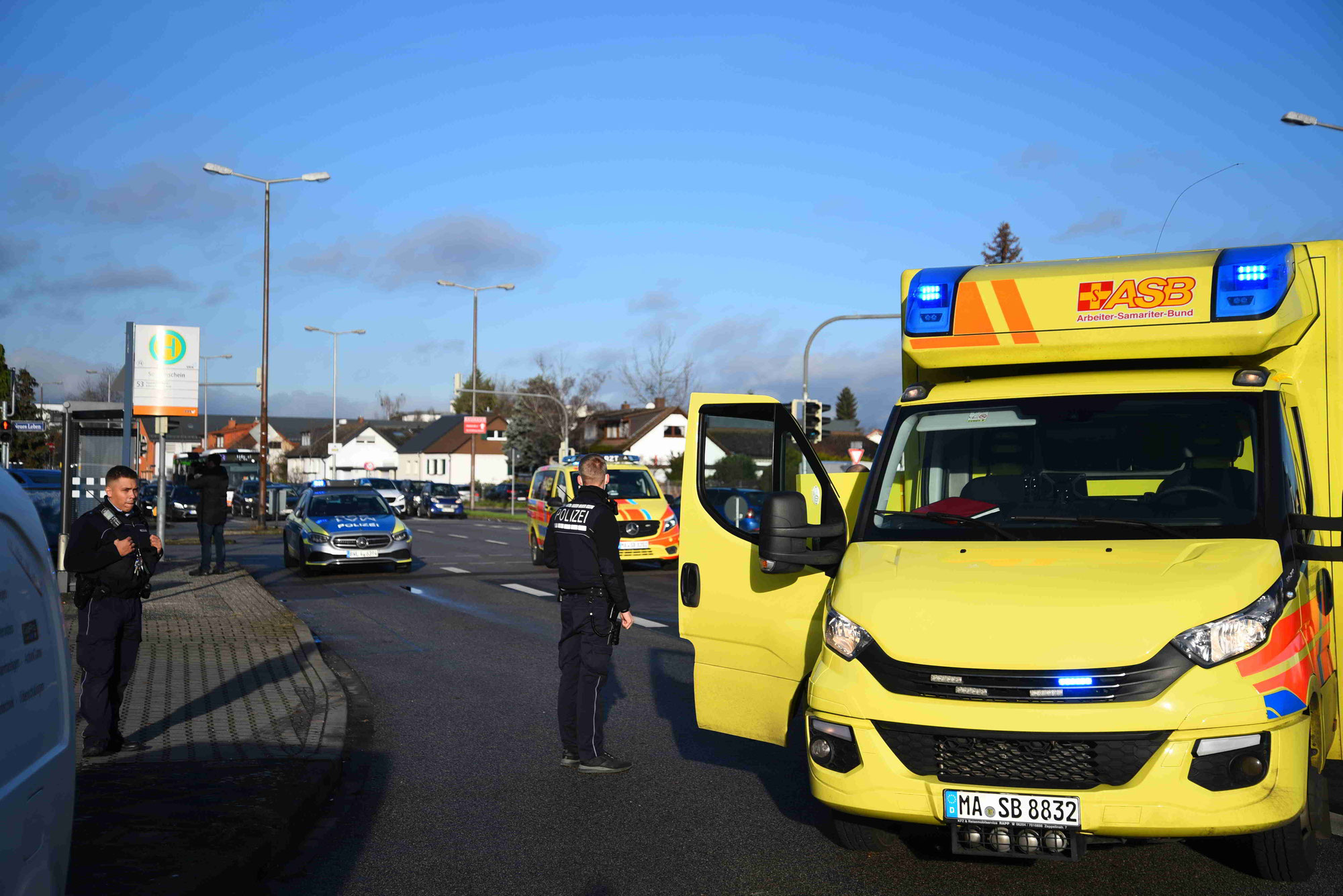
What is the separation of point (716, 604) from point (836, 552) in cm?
87

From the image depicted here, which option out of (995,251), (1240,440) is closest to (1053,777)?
(1240,440)

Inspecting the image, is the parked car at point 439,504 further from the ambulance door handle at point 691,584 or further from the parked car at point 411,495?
the ambulance door handle at point 691,584

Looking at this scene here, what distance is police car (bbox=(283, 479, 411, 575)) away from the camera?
815 inches

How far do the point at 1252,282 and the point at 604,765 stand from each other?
13.9 ft

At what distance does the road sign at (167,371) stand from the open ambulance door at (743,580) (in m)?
13.3

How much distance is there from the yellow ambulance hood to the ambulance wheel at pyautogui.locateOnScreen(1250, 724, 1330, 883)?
0.74 m

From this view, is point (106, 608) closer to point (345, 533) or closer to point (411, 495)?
point (345, 533)

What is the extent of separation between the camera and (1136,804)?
405cm

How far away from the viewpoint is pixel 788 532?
16.8 feet

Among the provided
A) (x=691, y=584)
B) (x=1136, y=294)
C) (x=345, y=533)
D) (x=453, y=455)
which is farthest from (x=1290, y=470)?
(x=453, y=455)

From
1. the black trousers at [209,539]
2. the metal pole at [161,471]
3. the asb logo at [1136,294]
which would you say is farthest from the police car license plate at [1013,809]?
the black trousers at [209,539]

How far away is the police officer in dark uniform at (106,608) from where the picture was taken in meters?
6.83

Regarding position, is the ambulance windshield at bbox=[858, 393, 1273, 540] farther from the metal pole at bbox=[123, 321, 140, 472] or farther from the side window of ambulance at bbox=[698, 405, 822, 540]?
the metal pole at bbox=[123, 321, 140, 472]

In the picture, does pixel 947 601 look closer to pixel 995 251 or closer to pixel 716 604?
pixel 716 604
